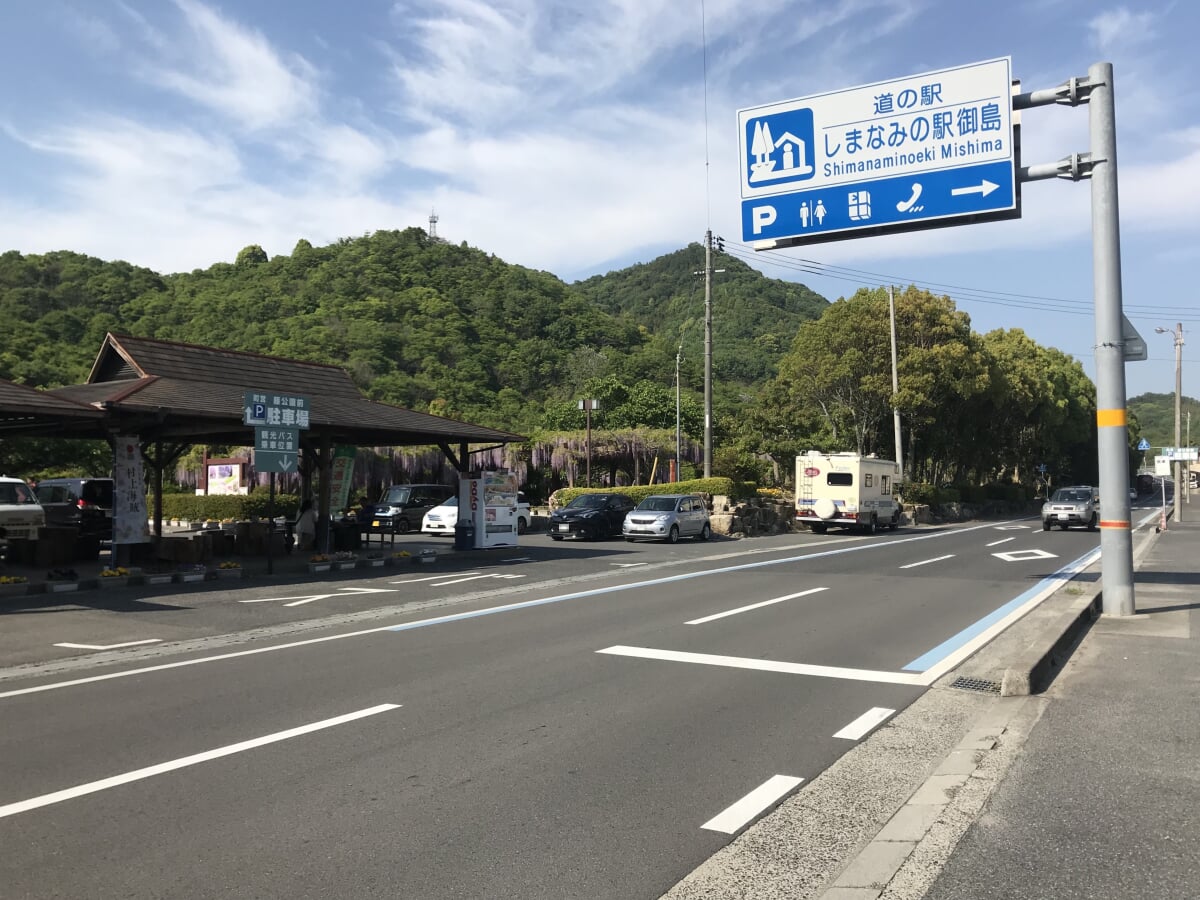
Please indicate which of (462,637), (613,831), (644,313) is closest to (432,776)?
(613,831)

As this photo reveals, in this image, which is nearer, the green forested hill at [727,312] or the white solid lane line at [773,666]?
the white solid lane line at [773,666]

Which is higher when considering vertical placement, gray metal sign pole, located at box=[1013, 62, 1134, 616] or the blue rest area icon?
the blue rest area icon

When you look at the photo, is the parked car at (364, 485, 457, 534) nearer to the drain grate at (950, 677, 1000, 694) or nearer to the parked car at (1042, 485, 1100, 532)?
the parked car at (1042, 485, 1100, 532)

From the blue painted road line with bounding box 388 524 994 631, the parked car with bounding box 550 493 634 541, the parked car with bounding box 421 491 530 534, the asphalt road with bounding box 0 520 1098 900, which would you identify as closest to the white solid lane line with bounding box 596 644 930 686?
the asphalt road with bounding box 0 520 1098 900

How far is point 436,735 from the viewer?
6.28m

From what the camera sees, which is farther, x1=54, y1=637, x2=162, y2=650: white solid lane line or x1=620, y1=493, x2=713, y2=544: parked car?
x1=620, y1=493, x2=713, y2=544: parked car

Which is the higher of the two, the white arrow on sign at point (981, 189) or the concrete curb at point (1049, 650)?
the white arrow on sign at point (981, 189)

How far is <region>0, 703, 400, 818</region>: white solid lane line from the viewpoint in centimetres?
498

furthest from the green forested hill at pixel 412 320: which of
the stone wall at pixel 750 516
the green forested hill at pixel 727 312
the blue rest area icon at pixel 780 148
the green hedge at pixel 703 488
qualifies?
the blue rest area icon at pixel 780 148

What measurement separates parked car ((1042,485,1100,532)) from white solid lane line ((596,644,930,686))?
28899 mm

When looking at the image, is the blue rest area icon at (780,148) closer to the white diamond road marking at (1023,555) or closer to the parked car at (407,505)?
the white diamond road marking at (1023,555)

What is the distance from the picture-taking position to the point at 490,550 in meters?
A: 23.8

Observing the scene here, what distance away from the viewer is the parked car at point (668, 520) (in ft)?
93.3

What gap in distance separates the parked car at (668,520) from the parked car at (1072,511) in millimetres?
13561
